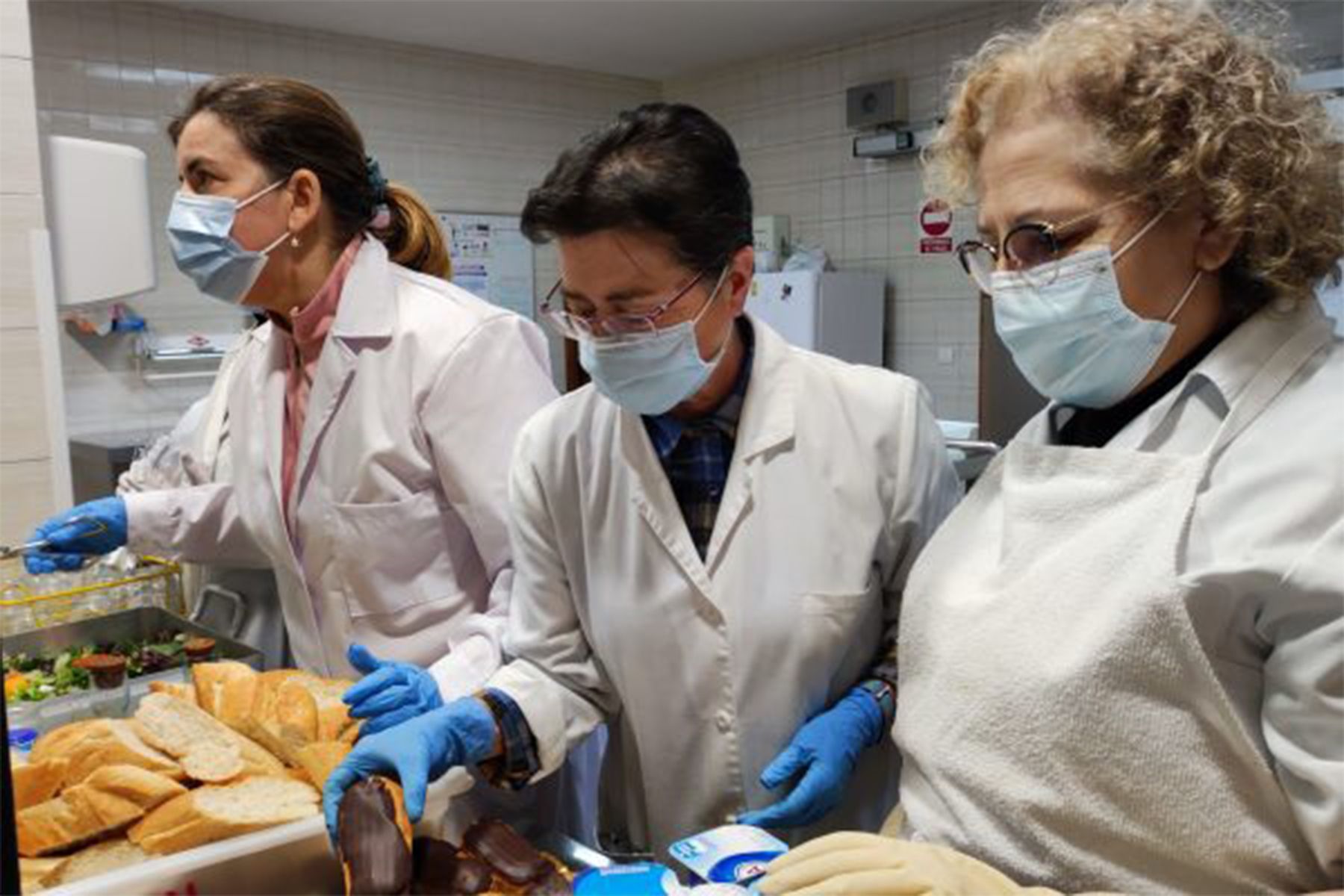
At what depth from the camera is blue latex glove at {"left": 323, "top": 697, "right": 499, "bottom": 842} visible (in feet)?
3.53

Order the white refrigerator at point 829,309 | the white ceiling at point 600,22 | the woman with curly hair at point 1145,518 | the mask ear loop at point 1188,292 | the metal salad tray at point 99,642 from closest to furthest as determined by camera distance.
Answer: the woman with curly hair at point 1145,518
the mask ear loop at point 1188,292
the metal salad tray at point 99,642
the white ceiling at point 600,22
the white refrigerator at point 829,309

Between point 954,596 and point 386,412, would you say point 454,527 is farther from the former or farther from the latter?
point 954,596

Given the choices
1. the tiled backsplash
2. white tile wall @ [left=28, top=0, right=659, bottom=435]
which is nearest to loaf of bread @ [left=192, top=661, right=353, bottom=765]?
white tile wall @ [left=28, top=0, right=659, bottom=435]

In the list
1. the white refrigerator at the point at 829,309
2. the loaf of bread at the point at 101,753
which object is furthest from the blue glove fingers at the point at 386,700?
the white refrigerator at the point at 829,309

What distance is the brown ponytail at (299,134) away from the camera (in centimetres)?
169

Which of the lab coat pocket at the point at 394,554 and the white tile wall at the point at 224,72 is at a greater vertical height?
the white tile wall at the point at 224,72

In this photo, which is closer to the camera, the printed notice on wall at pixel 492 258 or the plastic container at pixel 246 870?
the plastic container at pixel 246 870

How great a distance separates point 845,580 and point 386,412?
75 cm

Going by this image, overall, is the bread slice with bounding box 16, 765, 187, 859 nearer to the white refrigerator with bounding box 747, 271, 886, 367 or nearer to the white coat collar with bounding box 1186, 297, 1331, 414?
the white coat collar with bounding box 1186, 297, 1331, 414

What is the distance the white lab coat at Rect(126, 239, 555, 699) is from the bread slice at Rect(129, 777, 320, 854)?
400mm

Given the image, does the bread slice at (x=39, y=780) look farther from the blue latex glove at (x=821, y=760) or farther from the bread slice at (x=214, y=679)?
the blue latex glove at (x=821, y=760)

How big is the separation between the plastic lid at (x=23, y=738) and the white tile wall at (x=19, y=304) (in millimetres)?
1107

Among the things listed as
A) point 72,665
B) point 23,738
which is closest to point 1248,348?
point 23,738

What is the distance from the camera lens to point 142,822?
113cm
